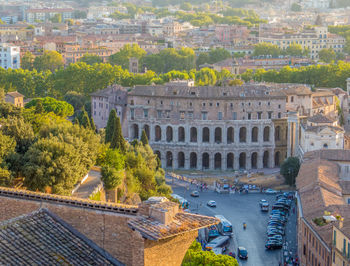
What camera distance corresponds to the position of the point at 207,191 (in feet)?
210

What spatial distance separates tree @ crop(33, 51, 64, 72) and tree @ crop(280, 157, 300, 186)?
7592 centimetres

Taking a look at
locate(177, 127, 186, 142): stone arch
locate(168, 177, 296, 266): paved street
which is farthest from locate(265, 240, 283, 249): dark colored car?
locate(177, 127, 186, 142): stone arch

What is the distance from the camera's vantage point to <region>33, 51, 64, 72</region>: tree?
438 feet

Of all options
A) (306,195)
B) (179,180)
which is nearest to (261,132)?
(179,180)

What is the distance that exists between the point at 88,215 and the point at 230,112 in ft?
175

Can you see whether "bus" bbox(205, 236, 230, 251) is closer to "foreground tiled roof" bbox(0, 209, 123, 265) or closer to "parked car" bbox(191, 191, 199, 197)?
"parked car" bbox(191, 191, 199, 197)

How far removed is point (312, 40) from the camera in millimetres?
163750

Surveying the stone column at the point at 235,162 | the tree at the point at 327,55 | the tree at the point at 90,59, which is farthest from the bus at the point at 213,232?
the tree at the point at 327,55

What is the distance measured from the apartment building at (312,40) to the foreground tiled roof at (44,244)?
461 ft

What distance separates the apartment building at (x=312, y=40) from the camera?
530 feet

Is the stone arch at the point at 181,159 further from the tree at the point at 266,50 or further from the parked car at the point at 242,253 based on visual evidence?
the tree at the point at 266,50

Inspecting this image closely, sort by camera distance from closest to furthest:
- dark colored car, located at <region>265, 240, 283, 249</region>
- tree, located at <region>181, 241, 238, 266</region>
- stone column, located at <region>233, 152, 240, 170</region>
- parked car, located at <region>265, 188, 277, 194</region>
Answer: tree, located at <region>181, 241, 238, 266</region>
dark colored car, located at <region>265, 240, 283, 249</region>
parked car, located at <region>265, 188, 277, 194</region>
stone column, located at <region>233, 152, 240, 170</region>

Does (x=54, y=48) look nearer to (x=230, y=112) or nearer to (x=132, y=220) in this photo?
(x=230, y=112)

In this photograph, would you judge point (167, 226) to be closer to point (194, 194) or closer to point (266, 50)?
point (194, 194)
